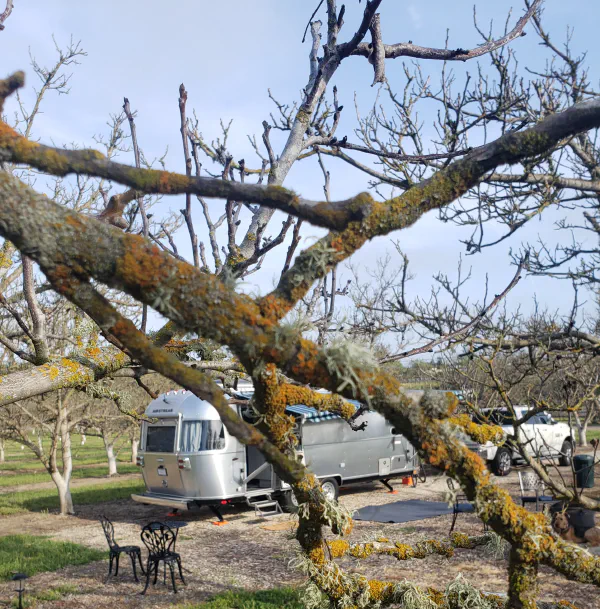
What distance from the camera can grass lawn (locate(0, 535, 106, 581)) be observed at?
979 centimetres

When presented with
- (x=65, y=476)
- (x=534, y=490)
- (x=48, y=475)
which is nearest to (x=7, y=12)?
(x=65, y=476)

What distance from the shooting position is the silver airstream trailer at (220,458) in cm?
1341

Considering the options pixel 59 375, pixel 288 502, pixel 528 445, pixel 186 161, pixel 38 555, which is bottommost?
pixel 38 555

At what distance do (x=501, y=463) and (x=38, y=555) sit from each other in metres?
14.1

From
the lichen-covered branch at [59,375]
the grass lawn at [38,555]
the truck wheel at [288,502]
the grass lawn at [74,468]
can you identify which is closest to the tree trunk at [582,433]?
the truck wheel at [288,502]

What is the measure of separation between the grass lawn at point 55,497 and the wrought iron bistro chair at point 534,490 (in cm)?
1155

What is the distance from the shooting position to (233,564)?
10.1m

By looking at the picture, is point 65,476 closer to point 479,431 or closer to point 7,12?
point 7,12

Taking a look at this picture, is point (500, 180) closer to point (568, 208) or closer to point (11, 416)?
point (568, 208)

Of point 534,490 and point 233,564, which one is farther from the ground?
point 534,490

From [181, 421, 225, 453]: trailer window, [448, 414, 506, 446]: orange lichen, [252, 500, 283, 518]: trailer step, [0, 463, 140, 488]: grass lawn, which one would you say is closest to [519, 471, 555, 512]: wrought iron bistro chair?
[448, 414, 506, 446]: orange lichen

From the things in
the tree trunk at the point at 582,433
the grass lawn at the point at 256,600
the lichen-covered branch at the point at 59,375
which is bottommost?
the grass lawn at the point at 256,600

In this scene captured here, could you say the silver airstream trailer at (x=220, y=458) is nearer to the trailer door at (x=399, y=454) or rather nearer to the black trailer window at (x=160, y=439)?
→ the black trailer window at (x=160, y=439)

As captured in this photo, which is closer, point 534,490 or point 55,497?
point 534,490
